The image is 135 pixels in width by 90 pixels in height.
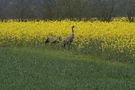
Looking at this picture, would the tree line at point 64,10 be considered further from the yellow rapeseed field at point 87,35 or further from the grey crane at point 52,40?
the grey crane at point 52,40

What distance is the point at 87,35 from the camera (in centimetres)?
Answer: 2983

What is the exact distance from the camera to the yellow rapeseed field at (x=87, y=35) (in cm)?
2481

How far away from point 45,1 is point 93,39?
24.1 meters

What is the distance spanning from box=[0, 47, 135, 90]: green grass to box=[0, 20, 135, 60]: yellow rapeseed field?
1.91 metres

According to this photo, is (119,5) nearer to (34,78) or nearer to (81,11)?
(81,11)

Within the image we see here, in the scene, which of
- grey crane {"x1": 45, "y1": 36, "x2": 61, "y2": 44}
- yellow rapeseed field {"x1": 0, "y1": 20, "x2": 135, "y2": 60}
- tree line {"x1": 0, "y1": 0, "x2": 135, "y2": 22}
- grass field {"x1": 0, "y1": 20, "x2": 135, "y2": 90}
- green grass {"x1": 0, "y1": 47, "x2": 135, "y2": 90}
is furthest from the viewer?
tree line {"x1": 0, "y1": 0, "x2": 135, "y2": 22}

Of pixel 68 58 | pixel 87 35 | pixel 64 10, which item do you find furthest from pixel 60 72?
pixel 64 10

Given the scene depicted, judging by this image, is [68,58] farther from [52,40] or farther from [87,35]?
[87,35]

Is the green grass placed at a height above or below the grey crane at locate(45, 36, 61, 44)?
below

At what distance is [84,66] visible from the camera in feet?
65.4

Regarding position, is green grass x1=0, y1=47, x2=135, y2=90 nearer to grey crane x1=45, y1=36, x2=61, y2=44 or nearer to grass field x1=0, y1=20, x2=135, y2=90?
grass field x1=0, y1=20, x2=135, y2=90

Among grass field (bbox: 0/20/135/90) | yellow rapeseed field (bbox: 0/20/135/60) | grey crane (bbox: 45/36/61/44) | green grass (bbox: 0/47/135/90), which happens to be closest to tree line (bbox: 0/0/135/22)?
yellow rapeseed field (bbox: 0/20/135/60)

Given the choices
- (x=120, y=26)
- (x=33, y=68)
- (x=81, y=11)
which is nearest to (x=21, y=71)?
(x=33, y=68)

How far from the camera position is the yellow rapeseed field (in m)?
24.8
